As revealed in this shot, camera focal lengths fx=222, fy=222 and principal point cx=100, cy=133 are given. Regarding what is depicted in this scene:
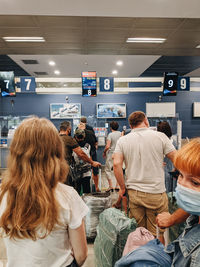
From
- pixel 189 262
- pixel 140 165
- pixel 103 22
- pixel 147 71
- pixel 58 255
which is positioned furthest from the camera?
pixel 147 71

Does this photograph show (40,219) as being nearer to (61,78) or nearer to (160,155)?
(160,155)

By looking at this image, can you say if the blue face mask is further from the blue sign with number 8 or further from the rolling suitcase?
the blue sign with number 8

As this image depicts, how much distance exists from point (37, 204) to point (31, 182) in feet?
0.33

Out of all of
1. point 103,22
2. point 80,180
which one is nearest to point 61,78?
point 103,22

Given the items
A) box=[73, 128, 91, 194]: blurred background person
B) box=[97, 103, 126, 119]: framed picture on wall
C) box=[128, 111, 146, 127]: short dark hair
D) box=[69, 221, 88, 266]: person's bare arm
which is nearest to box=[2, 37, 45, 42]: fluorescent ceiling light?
box=[73, 128, 91, 194]: blurred background person

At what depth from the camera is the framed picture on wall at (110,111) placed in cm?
965

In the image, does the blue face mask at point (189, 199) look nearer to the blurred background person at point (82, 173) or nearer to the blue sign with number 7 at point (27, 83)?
the blurred background person at point (82, 173)

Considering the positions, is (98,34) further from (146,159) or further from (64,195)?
(64,195)

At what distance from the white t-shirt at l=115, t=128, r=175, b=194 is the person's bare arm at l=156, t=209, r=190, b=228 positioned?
41.3 inches

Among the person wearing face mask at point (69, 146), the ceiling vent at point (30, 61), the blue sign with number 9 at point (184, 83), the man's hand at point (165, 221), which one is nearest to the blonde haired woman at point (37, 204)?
the man's hand at point (165, 221)

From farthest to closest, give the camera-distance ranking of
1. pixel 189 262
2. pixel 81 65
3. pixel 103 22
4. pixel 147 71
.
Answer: pixel 147 71 → pixel 81 65 → pixel 103 22 → pixel 189 262

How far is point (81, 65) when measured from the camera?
8336 mm

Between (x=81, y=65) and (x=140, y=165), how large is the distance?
22.3ft

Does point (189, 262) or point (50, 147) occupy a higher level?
point (50, 147)
